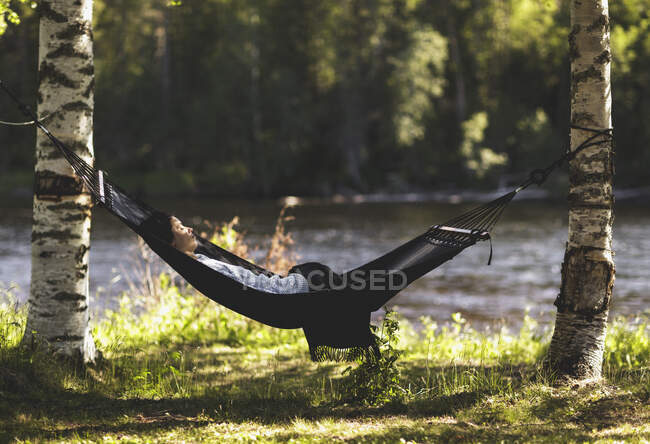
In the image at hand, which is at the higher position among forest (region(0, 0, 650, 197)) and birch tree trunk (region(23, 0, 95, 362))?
forest (region(0, 0, 650, 197))

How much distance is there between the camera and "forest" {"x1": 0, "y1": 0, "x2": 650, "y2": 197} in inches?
1158

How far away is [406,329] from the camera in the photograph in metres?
6.73

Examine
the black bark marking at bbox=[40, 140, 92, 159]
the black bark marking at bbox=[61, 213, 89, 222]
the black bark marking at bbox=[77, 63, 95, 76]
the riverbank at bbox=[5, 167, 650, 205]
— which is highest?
the riverbank at bbox=[5, 167, 650, 205]

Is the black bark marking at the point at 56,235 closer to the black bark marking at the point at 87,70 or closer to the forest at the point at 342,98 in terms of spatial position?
the black bark marking at the point at 87,70

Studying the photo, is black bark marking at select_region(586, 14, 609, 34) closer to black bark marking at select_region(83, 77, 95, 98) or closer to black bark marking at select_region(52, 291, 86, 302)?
black bark marking at select_region(83, 77, 95, 98)

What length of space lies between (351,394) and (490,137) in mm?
28369

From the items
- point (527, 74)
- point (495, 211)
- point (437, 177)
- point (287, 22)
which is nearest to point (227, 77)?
point (287, 22)

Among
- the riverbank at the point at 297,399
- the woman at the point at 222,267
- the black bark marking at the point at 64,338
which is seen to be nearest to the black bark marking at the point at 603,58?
the riverbank at the point at 297,399

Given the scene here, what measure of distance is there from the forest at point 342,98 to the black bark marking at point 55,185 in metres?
25.5

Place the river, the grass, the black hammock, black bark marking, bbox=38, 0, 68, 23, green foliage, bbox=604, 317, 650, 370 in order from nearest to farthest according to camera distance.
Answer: the grass → the black hammock → black bark marking, bbox=38, 0, 68, 23 → green foliage, bbox=604, 317, 650, 370 → the river

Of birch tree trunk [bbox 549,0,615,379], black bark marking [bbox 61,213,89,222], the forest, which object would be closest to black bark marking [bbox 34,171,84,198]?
black bark marking [bbox 61,213,89,222]

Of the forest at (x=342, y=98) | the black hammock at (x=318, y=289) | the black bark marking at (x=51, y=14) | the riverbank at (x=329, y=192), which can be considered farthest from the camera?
the forest at (x=342, y=98)

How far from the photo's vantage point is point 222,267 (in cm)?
405

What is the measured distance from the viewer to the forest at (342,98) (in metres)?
29.4
